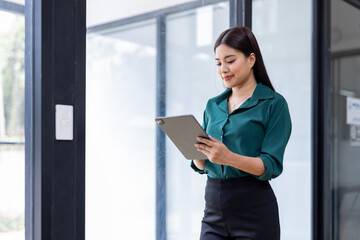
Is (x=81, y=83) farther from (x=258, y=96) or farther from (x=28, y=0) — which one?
(x=258, y=96)

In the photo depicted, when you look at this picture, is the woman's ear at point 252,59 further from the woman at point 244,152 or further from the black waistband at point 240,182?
the black waistband at point 240,182

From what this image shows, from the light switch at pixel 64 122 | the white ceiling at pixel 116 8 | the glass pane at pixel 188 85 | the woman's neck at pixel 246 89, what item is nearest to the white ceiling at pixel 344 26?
the glass pane at pixel 188 85

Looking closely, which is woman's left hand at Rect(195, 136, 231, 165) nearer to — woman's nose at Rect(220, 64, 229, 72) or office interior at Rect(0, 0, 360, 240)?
woman's nose at Rect(220, 64, 229, 72)

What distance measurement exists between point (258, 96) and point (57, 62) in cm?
66

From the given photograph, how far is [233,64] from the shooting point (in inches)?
61.0

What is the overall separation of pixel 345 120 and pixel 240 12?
1129mm

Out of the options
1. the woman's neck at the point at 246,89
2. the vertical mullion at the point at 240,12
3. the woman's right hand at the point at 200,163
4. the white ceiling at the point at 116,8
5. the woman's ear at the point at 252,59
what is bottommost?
the woman's right hand at the point at 200,163

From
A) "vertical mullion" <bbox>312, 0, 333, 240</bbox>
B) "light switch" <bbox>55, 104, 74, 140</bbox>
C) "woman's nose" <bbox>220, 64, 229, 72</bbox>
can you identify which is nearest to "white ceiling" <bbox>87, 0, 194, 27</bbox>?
"light switch" <bbox>55, 104, 74, 140</bbox>

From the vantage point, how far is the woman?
4.83 feet

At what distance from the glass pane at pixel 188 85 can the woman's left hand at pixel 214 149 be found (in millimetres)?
552

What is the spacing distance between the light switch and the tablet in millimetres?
298

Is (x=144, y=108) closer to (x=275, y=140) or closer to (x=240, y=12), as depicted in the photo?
(x=275, y=140)

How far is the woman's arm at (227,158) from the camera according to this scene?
1.38 metres

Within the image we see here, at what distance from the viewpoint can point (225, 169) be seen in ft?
4.92
